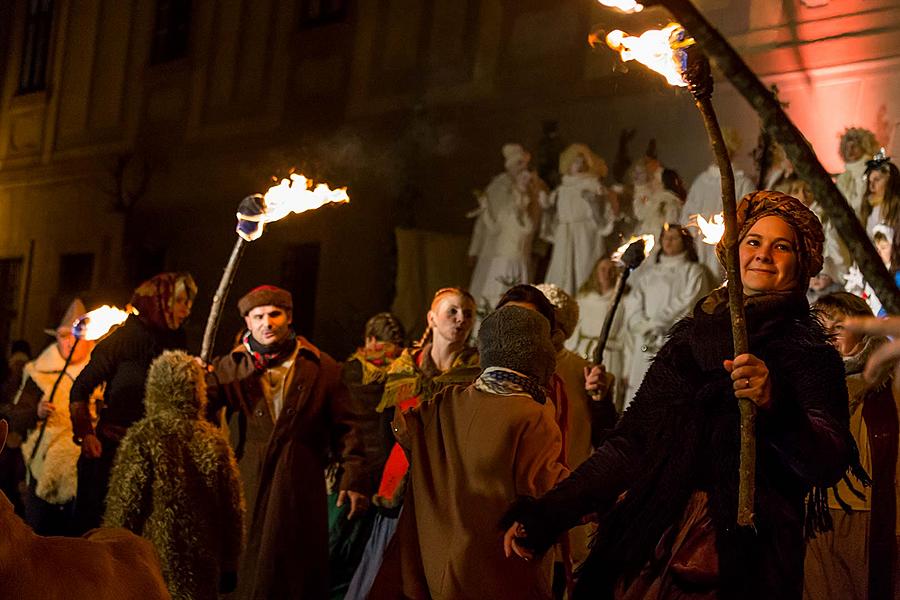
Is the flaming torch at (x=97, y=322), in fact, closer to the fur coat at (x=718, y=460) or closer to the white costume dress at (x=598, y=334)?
the fur coat at (x=718, y=460)

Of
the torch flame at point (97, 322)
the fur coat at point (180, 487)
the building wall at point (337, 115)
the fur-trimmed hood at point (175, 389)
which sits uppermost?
the building wall at point (337, 115)

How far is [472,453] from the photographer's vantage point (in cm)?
443

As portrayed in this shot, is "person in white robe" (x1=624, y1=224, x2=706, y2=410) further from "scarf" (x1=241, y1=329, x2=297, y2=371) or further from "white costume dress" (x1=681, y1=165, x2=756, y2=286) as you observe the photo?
"scarf" (x1=241, y1=329, x2=297, y2=371)

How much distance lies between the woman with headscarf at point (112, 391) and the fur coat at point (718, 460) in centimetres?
366

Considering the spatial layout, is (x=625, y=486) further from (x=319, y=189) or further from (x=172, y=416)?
(x=319, y=189)

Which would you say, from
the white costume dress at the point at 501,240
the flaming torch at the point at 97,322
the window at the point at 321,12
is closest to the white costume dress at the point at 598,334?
the white costume dress at the point at 501,240

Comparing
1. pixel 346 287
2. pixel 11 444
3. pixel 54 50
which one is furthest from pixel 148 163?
pixel 11 444

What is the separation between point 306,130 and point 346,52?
1284 millimetres

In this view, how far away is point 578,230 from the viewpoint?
14.0 m

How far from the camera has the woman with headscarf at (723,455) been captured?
11.0ft

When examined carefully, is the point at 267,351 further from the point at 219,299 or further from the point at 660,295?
the point at 660,295

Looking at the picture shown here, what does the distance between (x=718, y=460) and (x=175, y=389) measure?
3431 millimetres

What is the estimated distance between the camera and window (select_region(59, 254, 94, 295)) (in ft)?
69.9

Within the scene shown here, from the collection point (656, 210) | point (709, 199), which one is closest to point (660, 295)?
point (709, 199)
